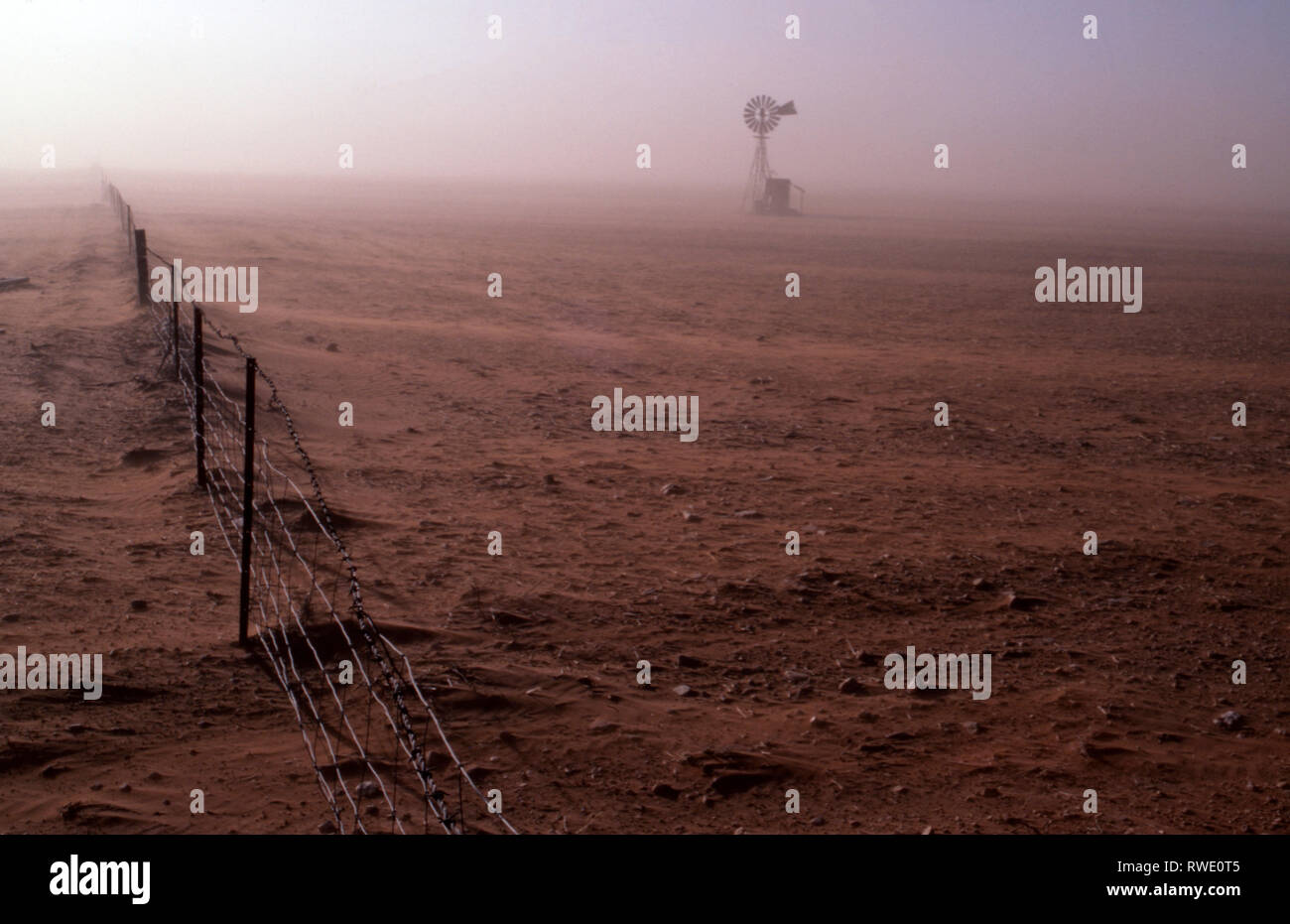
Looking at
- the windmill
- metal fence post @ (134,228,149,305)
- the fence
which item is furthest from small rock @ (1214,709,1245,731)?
the windmill

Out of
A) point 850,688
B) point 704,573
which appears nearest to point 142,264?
point 704,573

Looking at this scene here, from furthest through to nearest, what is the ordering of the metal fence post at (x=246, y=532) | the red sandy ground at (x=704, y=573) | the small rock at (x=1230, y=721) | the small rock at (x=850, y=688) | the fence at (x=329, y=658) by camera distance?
the small rock at (x=850, y=688), the metal fence post at (x=246, y=532), the small rock at (x=1230, y=721), the red sandy ground at (x=704, y=573), the fence at (x=329, y=658)

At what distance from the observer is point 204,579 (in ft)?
22.7

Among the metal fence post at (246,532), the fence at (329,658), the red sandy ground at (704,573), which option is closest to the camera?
the fence at (329,658)

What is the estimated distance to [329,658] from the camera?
602cm

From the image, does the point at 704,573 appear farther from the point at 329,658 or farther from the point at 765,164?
the point at 765,164

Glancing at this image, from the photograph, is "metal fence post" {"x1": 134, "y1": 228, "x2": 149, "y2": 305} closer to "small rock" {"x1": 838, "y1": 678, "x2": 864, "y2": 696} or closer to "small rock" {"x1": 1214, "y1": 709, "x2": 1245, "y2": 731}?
"small rock" {"x1": 838, "y1": 678, "x2": 864, "y2": 696}

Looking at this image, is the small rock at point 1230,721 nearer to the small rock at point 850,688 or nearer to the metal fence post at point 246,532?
the small rock at point 850,688

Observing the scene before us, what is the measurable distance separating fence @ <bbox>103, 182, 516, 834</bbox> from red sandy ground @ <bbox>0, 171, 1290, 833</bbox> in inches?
5.9

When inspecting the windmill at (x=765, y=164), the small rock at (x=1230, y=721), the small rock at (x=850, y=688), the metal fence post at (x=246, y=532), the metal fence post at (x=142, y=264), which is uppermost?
the windmill at (x=765, y=164)

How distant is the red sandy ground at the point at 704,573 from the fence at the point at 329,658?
0.49 ft

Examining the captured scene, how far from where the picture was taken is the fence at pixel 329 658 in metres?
4.62

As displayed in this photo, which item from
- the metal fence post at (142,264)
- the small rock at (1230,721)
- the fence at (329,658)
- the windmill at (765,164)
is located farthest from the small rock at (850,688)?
the windmill at (765,164)
